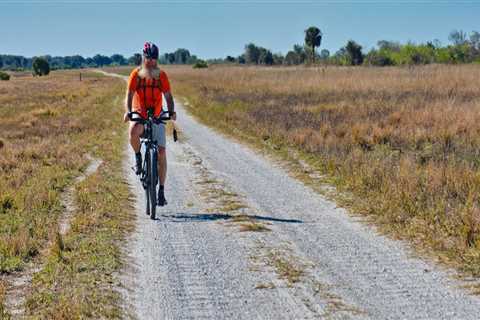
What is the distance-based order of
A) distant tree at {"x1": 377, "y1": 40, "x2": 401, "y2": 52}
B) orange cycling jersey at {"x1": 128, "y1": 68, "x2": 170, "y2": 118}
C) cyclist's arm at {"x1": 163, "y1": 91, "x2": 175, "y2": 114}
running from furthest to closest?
distant tree at {"x1": 377, "y1": 40, "x2": 401, "y2": 52} → cyclist's arm at {"x1": 163, "y1": 91, "x2": 175, "y2": 114} → orange cycling jersey at {"x1": 128, "y1": 68, "x2": 170, "y2": 118}

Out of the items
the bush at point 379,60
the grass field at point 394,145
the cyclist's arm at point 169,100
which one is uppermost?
the bush at point 379,60

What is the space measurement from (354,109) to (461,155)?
29.8 feet

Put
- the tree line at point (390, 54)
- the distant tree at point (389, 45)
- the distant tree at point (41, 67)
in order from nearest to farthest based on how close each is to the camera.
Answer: the tree line at point (390, 54), the distant tree at point (389, 45), the distant tree at point (41, 67)

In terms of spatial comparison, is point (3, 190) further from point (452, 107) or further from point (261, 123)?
point (452, 107)

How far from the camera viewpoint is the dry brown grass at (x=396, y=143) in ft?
23.3

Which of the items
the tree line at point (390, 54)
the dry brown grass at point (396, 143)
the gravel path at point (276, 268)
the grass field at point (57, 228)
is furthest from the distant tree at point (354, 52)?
the gravel path at point (276, 268)

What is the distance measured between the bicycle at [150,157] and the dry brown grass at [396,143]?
9.19ft

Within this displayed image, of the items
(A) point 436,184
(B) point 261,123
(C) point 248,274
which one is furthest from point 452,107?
(C) point 248,274

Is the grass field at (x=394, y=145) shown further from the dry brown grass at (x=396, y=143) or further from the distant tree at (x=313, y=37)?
the distant tree at (x=313, y=37)

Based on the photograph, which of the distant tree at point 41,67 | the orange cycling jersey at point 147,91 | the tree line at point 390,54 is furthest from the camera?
the distant tree at point 41,67

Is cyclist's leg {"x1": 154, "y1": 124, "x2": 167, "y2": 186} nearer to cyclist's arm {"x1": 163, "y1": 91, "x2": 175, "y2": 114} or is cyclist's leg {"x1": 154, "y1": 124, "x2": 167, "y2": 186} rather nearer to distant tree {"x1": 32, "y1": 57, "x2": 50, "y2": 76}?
cyclist's arm {"x1": 163, "y1": 91, "x2": 175, "y2": 114}

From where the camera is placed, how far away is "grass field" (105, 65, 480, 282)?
23.2 ft

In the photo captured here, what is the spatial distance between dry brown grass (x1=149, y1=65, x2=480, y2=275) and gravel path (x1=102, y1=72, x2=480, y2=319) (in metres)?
0.57

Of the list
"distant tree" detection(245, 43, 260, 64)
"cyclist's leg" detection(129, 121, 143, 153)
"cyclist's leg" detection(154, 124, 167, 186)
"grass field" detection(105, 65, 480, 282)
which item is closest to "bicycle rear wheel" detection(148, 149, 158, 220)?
"cyclist's leg" detection(154, 124, 167, 186)
